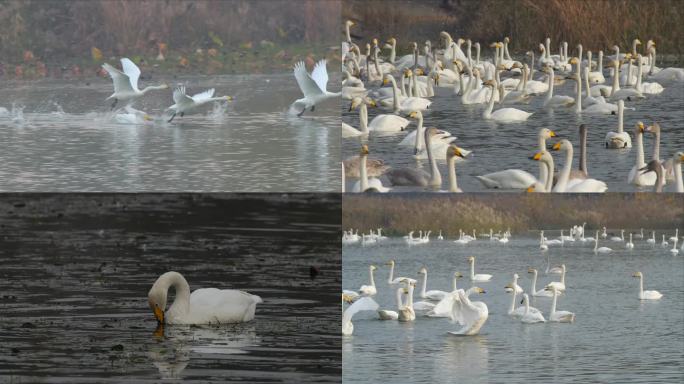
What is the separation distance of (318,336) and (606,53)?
6.24 metres

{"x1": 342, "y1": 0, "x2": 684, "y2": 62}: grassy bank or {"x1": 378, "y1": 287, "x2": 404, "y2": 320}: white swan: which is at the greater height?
{"x1": 342, "y1": 0, "x2": 684, "y2": 62}: grassy bank

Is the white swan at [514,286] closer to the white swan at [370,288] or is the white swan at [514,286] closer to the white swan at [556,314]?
the white swan at [556,314]

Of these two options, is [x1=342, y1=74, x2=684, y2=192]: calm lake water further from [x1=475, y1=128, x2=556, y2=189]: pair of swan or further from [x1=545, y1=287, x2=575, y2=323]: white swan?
[x1=545, y1=287, x2=575, y2=323]: white swan

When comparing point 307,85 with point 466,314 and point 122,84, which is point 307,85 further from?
point 466,314

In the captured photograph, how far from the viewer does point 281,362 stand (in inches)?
276

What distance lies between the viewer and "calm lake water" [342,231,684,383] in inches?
332

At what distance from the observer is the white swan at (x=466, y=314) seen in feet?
29.8

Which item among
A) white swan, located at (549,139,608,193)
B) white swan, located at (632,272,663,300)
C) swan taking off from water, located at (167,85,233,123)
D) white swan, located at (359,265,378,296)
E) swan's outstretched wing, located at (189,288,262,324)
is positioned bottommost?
white swan, located at (632,272,663,300)

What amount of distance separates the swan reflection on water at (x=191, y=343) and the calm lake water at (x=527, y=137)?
1662 mm

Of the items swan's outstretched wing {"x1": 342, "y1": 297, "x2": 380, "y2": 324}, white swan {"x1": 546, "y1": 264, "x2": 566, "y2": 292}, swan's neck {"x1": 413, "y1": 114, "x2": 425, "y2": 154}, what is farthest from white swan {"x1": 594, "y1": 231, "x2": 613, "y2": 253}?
swan's outstretched wing {"x1": 342, "y1": 297, "x2": 380, "y2": 324}

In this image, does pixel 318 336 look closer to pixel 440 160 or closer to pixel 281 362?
pixel 281 362

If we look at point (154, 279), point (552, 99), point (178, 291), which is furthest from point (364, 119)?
point (178, 291)

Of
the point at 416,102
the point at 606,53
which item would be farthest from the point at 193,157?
the point at 606,53

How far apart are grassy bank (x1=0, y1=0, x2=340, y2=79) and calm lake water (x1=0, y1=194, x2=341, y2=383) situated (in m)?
2.85
